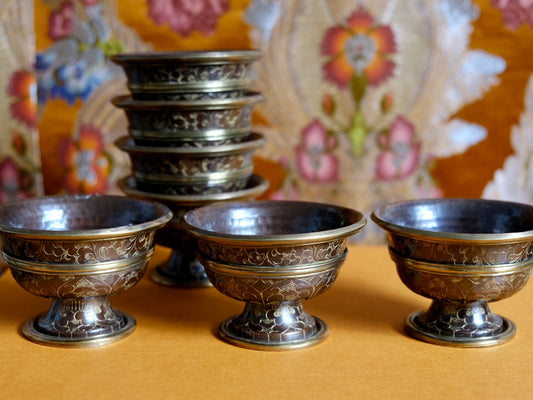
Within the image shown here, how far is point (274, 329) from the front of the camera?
98 centimetres

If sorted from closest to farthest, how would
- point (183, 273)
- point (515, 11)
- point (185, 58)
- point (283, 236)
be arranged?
point (283, 236), point (185, 58), point (183, 273), point (515, 11)

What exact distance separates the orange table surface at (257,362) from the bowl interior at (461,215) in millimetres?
109

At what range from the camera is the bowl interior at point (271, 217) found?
1064 millimetres

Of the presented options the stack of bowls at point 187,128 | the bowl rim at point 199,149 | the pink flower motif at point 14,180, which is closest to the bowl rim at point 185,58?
the stack of bowls at point 187,128

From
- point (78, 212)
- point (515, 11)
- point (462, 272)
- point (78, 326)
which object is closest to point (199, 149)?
point (78, 212)

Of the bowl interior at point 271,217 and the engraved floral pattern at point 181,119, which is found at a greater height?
the engraved floral pattern at point 181,119

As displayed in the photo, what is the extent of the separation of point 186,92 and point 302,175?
404 millimetres

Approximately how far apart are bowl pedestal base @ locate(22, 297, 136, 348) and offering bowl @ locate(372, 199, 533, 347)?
0.34 meters

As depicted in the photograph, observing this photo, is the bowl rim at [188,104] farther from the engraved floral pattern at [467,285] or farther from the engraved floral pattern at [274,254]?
the engraved floral pattern at [467,285]

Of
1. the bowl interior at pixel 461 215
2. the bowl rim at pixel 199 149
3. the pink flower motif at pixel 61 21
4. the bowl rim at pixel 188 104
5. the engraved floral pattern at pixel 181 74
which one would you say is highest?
the pink flower motif at pixel 61 21

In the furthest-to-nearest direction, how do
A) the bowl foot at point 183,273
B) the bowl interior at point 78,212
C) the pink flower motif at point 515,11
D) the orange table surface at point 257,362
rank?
the pink flower motif at point 515,11 → the bowl foot at point 183,273 → the bowl interior at point 78,212 → the orange table surface at point 257,362

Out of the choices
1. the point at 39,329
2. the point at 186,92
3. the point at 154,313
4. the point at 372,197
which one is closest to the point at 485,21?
the point at 372,197

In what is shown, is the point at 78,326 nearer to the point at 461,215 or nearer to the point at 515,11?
the point at 461,215

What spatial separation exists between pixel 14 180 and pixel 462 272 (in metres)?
0.84
